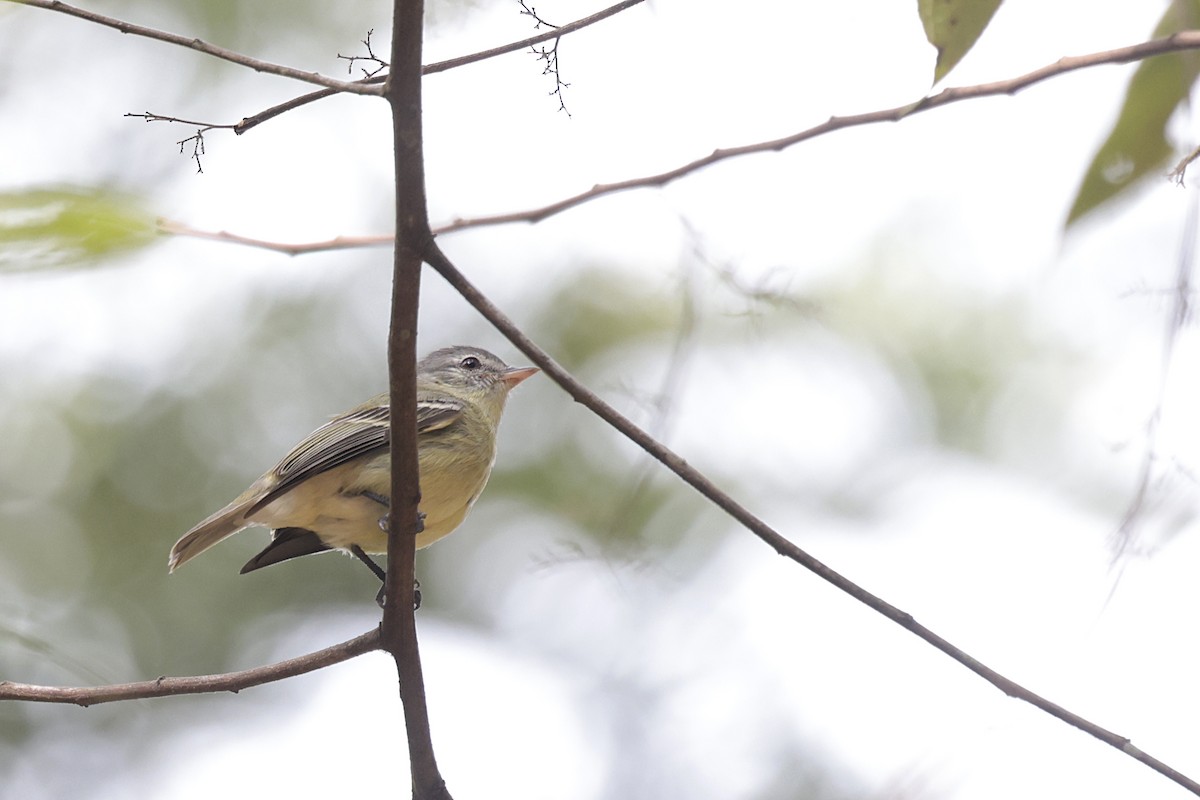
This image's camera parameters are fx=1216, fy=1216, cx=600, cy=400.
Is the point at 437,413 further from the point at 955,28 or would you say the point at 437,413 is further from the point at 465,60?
the point at 955,28

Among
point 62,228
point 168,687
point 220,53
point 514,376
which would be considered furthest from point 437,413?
point 62,228

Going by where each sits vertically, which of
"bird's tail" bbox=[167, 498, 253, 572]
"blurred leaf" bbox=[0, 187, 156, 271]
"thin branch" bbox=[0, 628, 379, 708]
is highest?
"blurred leaf" bbox=[0, 187, 156, 271]

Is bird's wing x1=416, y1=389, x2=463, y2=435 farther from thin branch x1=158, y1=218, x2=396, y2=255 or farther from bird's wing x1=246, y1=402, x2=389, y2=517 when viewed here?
thin branch x1=158, y1=218, x2=396, y2=255

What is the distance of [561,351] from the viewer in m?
6.95

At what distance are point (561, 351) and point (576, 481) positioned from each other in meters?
0.82

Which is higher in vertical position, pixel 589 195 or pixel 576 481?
pixel 589 195

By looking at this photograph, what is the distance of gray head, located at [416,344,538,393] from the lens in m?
4.77

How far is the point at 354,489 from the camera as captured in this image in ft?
12.8

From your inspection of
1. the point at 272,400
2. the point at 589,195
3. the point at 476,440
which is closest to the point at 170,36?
the point at 589,195

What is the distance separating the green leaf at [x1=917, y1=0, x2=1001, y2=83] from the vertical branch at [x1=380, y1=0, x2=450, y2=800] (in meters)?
0.78

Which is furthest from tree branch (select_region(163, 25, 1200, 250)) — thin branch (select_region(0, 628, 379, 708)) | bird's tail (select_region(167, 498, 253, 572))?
bird's tail (select_region(167, 498, 253, 572))

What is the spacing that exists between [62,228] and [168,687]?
127cm

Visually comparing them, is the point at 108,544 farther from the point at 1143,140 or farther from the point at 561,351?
the point at 1143,140

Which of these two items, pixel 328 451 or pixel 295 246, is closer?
pixel 295 246
